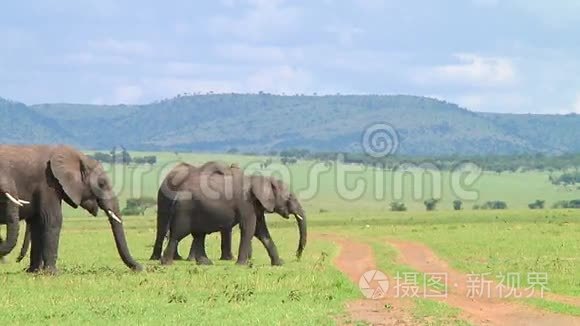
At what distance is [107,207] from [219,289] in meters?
4.62

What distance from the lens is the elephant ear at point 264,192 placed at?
31.7m

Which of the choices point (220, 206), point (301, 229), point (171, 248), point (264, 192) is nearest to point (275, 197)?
point (264, 192)

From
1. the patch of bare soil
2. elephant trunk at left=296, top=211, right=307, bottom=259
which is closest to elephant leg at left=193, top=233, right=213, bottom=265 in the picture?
elephant trunk at left=296, top=211, right=307, bottom=259

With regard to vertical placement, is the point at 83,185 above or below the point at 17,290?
above

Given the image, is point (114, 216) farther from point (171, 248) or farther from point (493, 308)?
point (493, 308)

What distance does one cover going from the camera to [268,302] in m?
20.8

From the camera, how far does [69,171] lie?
82.9 feet

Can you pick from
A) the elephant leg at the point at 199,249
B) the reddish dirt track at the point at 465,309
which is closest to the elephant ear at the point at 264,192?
the elephant leg at the point at 199,249

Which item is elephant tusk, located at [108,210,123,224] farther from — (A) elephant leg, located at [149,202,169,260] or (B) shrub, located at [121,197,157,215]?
(B) shrub, located at [121,197,157,215]

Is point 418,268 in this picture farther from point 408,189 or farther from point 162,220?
point 408,189

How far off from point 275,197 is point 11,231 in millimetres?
10786

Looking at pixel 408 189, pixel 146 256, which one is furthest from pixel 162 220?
pixel 408 189

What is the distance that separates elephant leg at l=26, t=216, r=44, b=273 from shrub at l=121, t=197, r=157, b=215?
8254cm

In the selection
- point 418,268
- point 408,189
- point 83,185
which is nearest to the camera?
point 83,185
